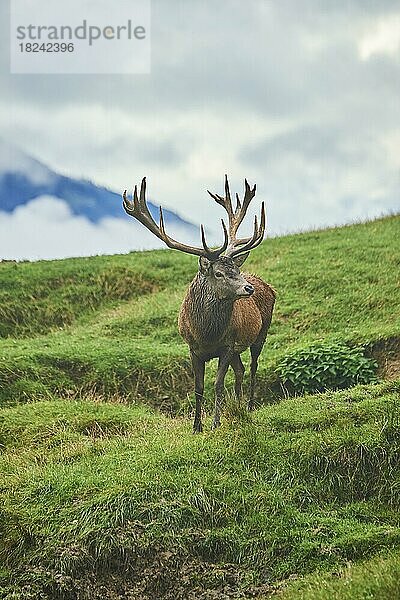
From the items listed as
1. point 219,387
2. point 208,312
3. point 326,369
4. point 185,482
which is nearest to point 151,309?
A: point 326,369

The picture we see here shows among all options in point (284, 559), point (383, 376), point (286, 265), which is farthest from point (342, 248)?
point (284, 559)

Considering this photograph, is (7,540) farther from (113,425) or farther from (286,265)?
(286,265)

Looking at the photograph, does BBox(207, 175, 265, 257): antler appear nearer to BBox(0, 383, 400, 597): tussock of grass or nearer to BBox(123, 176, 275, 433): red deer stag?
BBox(123, 176, 275, 433): red deer stag

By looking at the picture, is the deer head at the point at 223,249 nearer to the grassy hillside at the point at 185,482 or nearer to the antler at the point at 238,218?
the antler at the point at 238,218

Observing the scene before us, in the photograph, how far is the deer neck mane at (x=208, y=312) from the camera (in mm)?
10781

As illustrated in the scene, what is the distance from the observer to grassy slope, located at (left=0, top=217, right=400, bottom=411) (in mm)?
14445

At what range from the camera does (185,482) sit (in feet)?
29.9

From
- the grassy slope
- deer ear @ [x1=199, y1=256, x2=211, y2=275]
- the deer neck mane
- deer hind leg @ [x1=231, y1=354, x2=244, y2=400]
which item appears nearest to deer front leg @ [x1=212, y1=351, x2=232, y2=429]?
the deer neck mane

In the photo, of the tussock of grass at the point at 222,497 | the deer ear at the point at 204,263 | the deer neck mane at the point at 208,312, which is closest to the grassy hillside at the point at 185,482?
the tussock of grass at the point at 222,497

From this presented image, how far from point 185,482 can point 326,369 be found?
4944 millimetres

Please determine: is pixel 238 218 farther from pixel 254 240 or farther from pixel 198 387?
pixel 198 387

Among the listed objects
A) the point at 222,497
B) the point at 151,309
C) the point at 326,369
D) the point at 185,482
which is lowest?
the point at 222,497

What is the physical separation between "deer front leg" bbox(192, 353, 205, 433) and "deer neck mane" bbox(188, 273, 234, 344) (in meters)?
0.34

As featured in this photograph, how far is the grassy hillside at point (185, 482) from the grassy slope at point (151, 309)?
0.07 m
